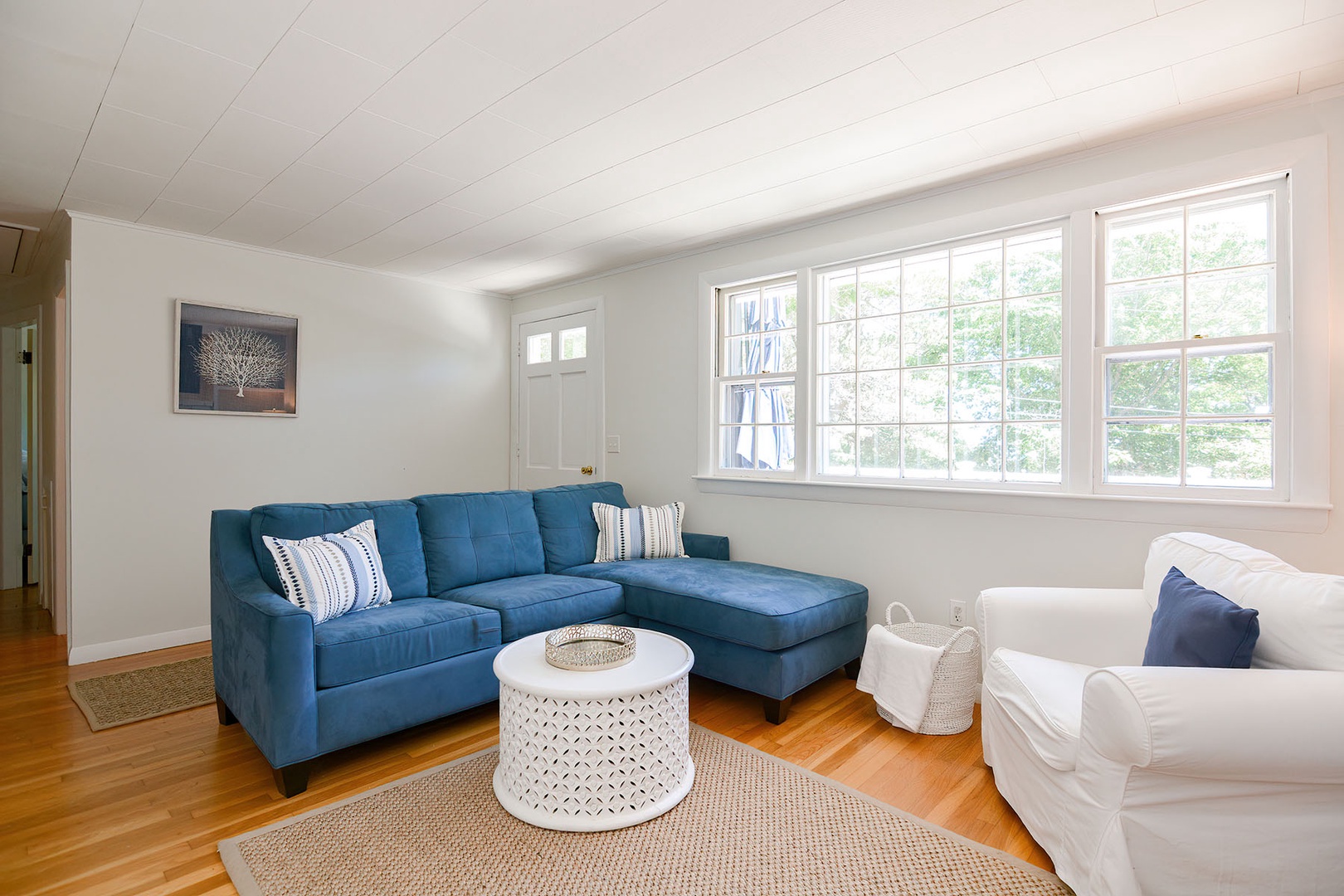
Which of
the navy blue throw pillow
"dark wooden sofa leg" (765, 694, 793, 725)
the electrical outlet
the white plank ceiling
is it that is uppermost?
the white plank ceiling

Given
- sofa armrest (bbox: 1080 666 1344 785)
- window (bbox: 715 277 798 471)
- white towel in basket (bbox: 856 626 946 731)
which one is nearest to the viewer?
sofa armrest (bbox: 1080 666 1344 785)

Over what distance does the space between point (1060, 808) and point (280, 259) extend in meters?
4.82

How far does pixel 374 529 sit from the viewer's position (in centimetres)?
302

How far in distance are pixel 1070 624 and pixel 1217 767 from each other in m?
0.90

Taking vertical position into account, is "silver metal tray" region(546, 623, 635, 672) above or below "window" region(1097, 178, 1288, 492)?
below

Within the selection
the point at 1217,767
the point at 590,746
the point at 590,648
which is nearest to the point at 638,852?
the point at 590,746

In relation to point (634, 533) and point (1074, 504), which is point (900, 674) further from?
point (634, 533)

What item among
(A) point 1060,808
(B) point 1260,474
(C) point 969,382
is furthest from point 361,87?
(B) point 1260,474

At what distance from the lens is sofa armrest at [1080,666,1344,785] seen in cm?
143

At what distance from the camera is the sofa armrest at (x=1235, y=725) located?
143cm

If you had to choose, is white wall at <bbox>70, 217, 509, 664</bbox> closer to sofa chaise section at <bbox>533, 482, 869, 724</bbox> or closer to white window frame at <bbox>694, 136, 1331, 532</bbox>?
sofa chaise section at <bbox>533, 482, 869, 724</bbox>

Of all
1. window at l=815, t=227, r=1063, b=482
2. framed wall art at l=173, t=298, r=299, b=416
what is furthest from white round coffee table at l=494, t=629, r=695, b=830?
framed wall art at l=173, t=298, r=299, b=416

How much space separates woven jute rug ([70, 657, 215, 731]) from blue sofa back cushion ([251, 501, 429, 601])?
3.02 ft

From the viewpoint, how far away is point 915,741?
8.64 ft
